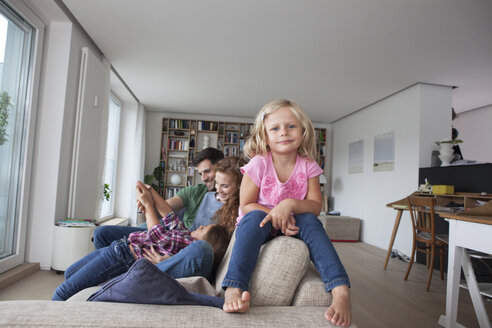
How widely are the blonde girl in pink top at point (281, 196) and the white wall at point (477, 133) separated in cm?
626

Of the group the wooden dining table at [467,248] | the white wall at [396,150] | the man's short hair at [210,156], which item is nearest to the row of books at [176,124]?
the white wall at [396,150]

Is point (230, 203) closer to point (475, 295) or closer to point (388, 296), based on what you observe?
point (475, 295)

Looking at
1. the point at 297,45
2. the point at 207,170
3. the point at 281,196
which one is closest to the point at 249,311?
the point at 281,196

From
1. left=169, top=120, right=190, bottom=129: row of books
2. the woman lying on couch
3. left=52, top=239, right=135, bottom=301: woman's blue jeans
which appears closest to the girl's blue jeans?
the woman lying on couch

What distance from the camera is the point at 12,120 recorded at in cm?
284

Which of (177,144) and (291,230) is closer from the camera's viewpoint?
(291,230)

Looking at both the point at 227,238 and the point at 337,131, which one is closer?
the point at 227,238

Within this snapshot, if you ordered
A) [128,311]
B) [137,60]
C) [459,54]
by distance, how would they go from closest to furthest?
[128,311]
[459,54]
[137,60]

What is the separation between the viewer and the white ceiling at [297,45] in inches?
118

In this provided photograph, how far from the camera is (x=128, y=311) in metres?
0.79

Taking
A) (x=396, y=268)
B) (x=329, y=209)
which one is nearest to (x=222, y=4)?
(x=396, y=268)

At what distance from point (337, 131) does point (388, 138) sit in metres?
2.31

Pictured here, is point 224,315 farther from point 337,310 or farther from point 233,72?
point 233,72

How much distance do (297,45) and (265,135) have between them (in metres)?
2.61
